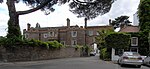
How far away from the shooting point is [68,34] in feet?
292

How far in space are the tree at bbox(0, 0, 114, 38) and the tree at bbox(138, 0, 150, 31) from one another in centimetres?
1814

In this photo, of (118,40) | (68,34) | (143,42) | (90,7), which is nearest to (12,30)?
(90,7)

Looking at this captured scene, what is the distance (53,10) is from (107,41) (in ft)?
32.8

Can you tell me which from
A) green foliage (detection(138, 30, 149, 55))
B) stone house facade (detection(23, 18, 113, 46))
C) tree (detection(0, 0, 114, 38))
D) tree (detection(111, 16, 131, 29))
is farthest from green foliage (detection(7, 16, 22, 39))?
tree (detection(111, 16, 131, 29))

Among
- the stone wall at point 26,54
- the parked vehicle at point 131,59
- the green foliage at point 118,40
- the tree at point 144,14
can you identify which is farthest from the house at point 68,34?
the parked vehicle at point 131,59

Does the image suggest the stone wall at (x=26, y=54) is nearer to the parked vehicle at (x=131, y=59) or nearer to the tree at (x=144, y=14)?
the parked vehicle at (x=131, y=59)

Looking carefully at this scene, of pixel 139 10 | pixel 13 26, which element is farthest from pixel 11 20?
pixel 139 10

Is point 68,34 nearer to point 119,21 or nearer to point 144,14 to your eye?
point 119,21

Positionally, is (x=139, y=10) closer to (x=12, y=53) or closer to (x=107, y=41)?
(x=107, y=41)

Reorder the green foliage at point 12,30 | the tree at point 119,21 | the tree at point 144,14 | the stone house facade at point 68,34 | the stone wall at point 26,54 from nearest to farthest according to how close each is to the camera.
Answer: the stone wall at point 26,54
the green foliage at point 12,30
the tree at point 144,14
the stone house facade at point 68,34
the tree at point 119,21

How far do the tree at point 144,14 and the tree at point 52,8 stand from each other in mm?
18138

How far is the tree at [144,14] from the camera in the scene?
49.6 meters

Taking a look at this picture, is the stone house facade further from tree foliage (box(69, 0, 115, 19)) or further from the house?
tree foliage (box(69, 0, 115, 19))

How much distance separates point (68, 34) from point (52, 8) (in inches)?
Answer: 2152
